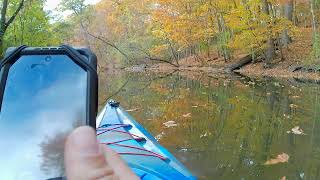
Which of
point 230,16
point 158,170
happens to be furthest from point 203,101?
point 230,16

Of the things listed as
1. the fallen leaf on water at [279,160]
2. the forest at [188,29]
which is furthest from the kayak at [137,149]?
the forest at [188,29]

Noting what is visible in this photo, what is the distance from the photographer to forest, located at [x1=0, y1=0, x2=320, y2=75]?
1630cm

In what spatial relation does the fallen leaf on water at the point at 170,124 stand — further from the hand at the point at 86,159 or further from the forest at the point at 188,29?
the forest at the point at 188,29

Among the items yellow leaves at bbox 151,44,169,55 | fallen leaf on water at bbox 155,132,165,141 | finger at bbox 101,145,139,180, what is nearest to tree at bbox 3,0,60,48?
fallen leaf on water at bbox 155,132,165,141

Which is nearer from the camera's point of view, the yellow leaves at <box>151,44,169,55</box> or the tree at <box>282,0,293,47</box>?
the tree at <box>282,0,293,47</box>

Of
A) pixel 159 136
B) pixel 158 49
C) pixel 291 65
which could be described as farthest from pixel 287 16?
pixel 159 136

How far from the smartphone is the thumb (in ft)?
0.73

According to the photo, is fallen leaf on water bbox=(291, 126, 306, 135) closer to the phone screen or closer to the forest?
the phone screen

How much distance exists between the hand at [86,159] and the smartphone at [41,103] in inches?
8.6

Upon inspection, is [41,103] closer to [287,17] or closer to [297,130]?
[297,130]

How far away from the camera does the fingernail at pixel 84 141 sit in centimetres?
82

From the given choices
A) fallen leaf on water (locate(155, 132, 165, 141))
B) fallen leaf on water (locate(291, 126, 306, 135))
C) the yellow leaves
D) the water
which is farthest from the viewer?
the yellow leaves

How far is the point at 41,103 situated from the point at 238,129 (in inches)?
206

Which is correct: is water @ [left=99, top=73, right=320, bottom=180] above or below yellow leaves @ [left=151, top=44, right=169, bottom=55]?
above
